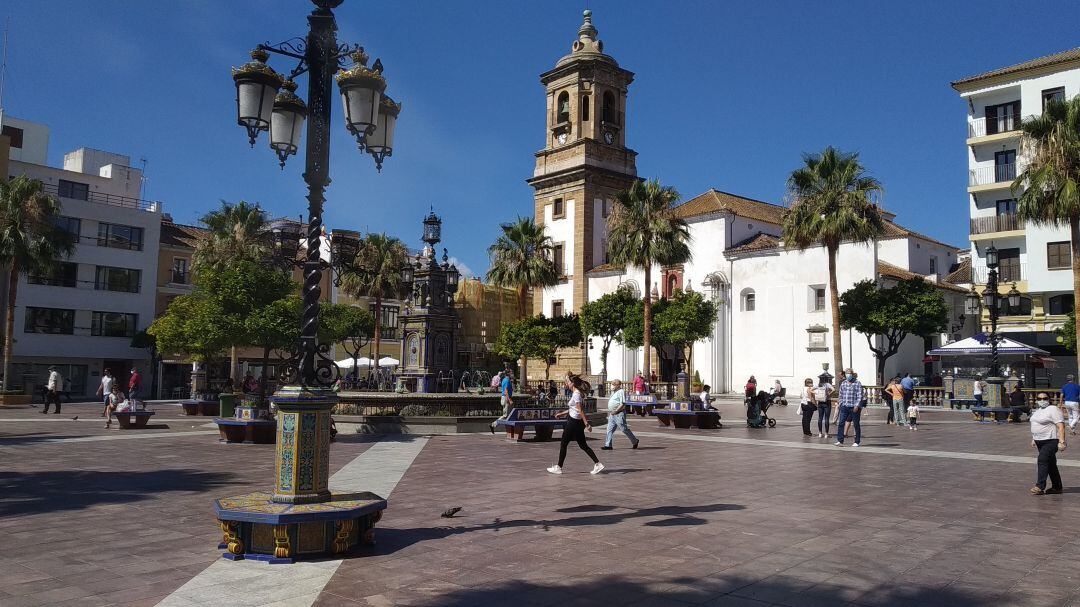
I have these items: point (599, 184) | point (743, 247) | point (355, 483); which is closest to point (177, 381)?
point (599, 184)

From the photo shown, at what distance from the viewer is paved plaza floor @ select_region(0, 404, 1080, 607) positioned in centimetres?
579

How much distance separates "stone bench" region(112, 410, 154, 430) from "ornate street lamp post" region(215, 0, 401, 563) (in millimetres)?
15790

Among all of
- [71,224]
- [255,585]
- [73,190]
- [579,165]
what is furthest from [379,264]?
[255,585]

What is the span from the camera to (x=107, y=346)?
47688 mm

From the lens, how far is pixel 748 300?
48.6 metres

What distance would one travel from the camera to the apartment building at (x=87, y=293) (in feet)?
148

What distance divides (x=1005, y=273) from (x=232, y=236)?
41.4 meters

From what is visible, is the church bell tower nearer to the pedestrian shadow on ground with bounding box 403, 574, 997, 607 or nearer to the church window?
the church window

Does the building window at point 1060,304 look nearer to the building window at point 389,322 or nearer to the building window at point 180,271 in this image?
the building window at point 389,322

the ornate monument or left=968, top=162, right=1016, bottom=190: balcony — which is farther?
left=968, top=162, right=1016, bottom=190: balcony

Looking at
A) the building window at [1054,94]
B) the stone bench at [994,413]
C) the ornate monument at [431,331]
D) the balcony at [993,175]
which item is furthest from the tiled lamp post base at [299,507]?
the building window at [1054,94]

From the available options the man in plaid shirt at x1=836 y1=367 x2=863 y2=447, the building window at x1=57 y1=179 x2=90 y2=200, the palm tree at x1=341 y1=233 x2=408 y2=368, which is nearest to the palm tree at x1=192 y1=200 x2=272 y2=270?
the palm tree at x1=341 y1=233 x2=408 y2=368

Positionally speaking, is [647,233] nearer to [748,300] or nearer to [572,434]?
[748,300]

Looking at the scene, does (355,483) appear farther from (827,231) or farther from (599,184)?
(599,184)
